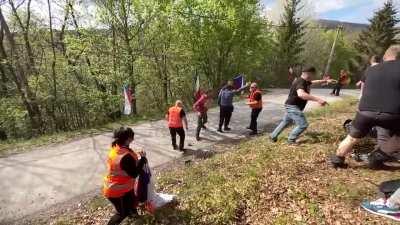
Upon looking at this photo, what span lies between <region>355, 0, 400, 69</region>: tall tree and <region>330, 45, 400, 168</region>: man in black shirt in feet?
132

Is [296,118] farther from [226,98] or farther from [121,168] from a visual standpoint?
[121,168]

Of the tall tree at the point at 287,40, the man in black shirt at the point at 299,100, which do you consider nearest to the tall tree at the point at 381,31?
the tall tree at the point at 287,40

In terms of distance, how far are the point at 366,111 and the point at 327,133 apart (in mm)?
4139

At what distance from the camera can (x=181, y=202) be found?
247 inches

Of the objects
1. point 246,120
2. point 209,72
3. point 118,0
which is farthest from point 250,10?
point 246,120

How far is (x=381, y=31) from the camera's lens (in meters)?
41.9

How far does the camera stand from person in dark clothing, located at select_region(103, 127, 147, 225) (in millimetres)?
5141

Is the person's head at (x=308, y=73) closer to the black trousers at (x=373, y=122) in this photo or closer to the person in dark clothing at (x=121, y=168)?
the black trousers at (x=373, y=122)

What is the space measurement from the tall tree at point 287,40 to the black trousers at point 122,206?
36.3m

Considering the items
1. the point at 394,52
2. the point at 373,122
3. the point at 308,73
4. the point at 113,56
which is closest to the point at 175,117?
the point at 308,73

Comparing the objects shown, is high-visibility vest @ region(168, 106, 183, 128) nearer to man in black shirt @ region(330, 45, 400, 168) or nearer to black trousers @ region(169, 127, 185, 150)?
black trousers @ region(169, 127, 185, 150)

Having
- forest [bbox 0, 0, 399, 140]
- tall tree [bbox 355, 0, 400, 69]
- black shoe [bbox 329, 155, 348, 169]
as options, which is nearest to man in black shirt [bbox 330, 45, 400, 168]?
black shoe [bbox 329, 155, 348, 169]

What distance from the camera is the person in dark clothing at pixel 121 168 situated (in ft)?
16.9

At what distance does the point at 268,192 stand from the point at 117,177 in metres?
Result: 2.56
